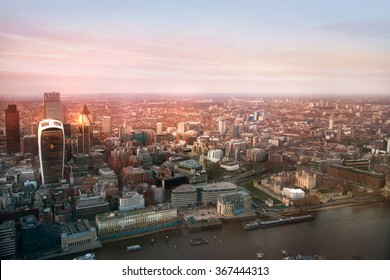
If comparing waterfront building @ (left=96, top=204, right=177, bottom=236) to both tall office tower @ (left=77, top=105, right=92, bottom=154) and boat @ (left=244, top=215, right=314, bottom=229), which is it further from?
tall office tower @ (left=77, top=105, right=92, bottom=154)

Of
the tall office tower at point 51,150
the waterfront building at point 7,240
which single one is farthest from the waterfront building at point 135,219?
the tall office tower at point 51,150

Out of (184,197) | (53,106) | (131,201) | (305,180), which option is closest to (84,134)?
(53,106)

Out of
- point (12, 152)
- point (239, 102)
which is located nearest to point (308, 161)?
point (239, 102)

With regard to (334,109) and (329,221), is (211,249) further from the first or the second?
(334,109)

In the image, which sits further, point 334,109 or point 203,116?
point 203,116

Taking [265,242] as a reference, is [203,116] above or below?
above

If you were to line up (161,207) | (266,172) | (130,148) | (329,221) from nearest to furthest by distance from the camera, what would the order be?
(329,221)
(161,207)
(266,172)
(130,148)

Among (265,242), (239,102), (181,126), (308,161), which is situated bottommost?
(265,242)

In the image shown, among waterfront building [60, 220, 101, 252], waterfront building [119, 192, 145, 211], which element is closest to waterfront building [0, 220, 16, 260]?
waterfront building [60, 220, 101, 252]
